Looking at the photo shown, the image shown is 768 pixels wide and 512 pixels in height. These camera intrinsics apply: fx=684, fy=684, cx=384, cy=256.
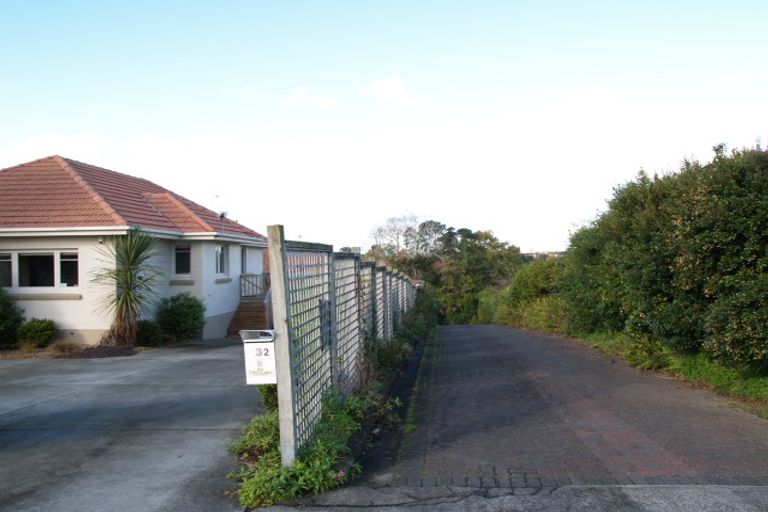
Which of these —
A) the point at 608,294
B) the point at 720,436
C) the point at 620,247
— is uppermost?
the point at 620,247

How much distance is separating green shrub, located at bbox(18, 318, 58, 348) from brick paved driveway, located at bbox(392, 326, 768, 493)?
1004cm

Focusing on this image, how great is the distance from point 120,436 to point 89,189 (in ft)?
44.4

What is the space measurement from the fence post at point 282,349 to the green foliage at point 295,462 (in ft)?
0.59

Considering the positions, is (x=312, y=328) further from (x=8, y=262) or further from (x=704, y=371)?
(x=8, y=262)

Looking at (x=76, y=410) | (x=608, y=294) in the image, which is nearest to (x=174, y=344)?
(x=76, y=410)

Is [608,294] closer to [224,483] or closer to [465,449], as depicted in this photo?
[465,449]

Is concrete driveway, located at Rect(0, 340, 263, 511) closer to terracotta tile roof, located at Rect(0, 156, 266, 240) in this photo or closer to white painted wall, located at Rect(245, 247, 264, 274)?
terracotta tile roof, located at Rect(0, 156, 266, 240)

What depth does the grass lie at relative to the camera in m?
8.49

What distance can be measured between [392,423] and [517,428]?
1421mm

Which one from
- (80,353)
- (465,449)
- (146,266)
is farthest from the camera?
(146,266)

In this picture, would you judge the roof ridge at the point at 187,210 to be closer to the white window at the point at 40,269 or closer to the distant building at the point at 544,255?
the white window at the point at 40,269

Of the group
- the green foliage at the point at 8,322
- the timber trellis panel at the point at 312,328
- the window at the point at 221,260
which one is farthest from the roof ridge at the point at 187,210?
the timber trellis panel at the point at 312,328

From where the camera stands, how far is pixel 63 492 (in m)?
5.46

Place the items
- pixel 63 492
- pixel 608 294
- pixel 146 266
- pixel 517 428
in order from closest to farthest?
pixel 63 492
pixel 517 428
pixel 608 294
pixel 146 266
